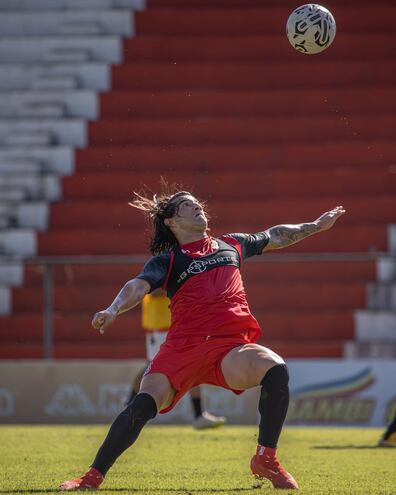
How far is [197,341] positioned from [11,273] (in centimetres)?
924

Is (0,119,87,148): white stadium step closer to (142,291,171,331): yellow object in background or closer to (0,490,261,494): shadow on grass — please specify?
(142,291,171,331): yellow object in background

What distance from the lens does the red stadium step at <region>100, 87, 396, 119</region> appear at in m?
19.3

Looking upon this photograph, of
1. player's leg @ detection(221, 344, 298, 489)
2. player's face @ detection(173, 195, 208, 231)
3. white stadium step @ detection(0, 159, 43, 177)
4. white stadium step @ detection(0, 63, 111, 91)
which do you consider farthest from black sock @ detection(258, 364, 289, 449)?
white stadium step @ detection(0, 63, 111, 91)

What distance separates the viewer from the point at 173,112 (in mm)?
19453

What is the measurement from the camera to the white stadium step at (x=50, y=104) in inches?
784

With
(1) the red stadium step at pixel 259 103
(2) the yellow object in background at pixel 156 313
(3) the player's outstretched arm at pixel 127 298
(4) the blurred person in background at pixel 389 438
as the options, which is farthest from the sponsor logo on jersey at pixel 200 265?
(1) the red stadium step at pixel 259 103

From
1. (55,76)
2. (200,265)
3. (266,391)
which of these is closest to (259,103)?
(55,76)

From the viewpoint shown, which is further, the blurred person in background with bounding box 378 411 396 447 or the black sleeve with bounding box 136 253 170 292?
the blurred person in background with bounding box 378 411 396 447

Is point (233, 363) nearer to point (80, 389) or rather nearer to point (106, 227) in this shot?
point (80, 389)

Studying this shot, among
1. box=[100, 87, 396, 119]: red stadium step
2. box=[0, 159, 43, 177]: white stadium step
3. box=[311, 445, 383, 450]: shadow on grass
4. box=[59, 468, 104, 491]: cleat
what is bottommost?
box=[311, 445, 383, 450]: shadow on grass

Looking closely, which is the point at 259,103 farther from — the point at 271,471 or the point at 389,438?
the point at 271,471

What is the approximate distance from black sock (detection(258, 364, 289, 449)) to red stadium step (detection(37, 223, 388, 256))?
10.5m

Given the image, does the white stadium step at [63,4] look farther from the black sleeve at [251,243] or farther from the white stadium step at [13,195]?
the black sleeve at [251,243]

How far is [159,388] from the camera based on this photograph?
21.2 feet
